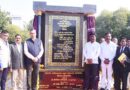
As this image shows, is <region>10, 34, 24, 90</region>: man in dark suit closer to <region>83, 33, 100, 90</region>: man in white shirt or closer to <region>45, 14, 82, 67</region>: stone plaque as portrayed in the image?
<region>45, 14, 82, 67</region>: stone plaque

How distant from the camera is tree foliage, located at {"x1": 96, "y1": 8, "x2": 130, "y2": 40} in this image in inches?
1693

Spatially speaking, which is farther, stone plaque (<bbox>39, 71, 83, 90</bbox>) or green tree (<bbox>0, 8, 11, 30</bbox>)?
green tree (<bbox>0, 8, 11, 30</bbox>)

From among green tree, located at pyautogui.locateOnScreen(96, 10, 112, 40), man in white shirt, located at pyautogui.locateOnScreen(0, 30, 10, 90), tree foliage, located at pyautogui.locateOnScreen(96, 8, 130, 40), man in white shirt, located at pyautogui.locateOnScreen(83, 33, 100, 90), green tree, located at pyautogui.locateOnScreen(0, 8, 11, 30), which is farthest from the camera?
green tree, located at pyautogui.locateOnScreen(96, 10, 112, 40)

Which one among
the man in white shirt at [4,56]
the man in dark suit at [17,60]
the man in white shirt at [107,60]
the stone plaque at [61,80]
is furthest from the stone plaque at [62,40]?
the man in white shirt at [4,56]

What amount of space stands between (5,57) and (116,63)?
3215mm

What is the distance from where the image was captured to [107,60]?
11.5 metres

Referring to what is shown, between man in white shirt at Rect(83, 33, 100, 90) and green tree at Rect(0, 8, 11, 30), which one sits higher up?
green tree at Rect(0, 8, 11, 30)

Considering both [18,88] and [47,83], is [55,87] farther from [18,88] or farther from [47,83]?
[18,88]

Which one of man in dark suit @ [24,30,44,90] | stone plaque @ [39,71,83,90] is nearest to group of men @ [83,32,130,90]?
stone plaque @ [39,71,83,90]

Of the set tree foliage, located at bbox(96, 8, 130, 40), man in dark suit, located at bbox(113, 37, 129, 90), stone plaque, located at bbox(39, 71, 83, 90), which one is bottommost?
stone plaque, located at bbox(39, 71, 83, 90)

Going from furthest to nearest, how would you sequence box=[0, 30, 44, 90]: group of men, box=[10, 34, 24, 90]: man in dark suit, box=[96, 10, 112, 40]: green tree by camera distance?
box=[96, 10, 112, 40]: green tree
box=[10, 34, 24, 90]: man in dark suit
box=[0, 30, 44, 90]: group of men

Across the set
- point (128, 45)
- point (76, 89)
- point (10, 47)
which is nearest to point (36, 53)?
point (10, 47)

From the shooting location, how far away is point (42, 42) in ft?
39.0

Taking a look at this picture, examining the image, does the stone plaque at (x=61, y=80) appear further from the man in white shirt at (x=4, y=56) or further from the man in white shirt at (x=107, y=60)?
the man in white shirt at (x=4, y=56)
